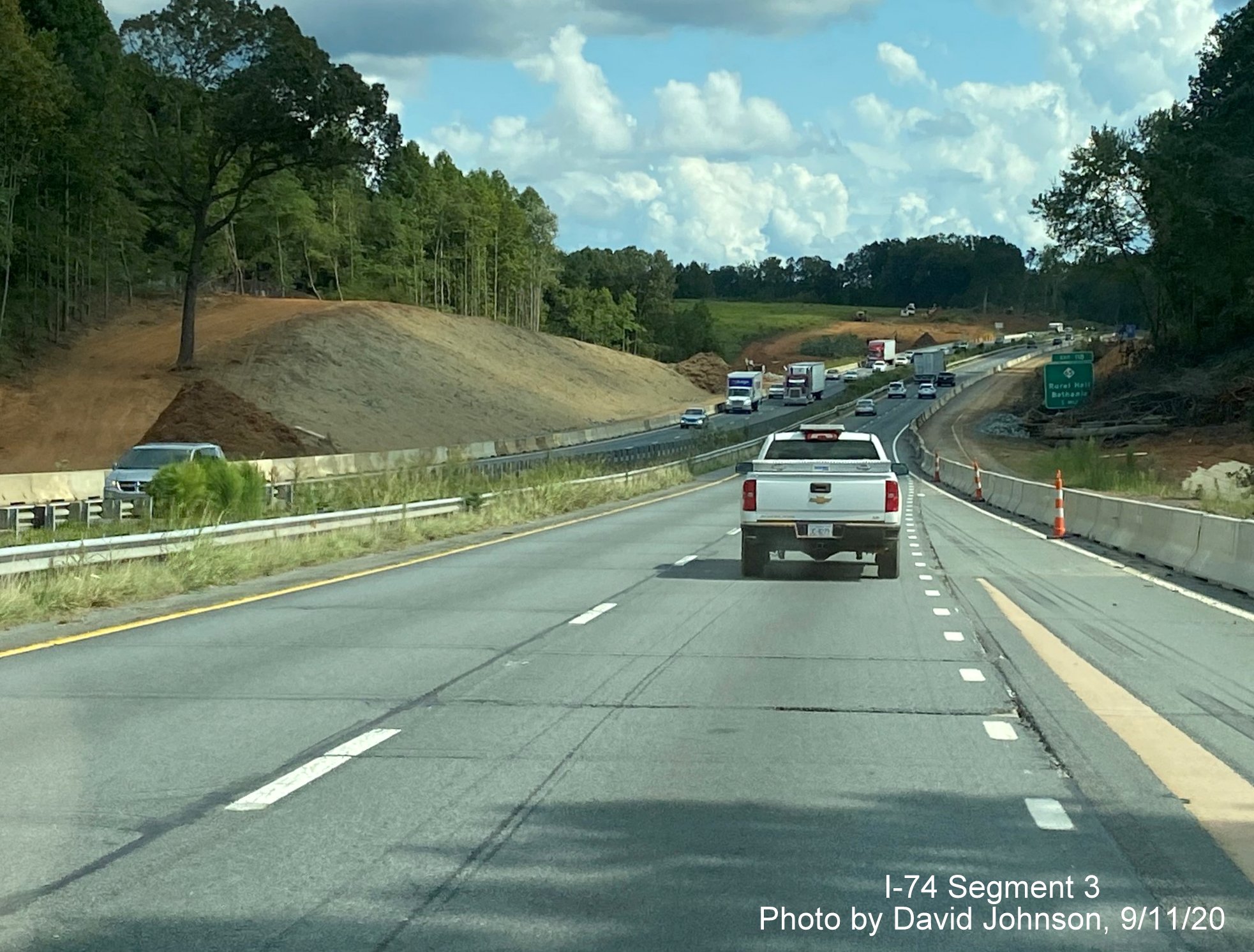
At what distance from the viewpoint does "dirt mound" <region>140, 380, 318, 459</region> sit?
55.8 meters

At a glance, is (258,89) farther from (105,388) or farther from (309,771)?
(309,771)

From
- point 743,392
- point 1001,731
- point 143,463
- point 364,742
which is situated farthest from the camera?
point 743,392

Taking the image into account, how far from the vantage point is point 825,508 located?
64.6 feet

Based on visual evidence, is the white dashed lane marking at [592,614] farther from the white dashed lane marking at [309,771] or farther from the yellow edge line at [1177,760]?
the white dashed lane marking at [309,771]

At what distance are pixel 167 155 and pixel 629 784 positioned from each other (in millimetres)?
67982

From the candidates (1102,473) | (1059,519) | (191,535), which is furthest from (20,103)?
(191,535)

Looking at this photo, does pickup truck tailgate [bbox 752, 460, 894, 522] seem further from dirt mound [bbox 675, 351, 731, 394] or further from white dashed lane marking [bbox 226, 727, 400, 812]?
dirt mound [bbox 675, 351, 731, 394]

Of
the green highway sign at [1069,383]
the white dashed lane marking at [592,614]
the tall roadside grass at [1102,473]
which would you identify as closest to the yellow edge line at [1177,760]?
the white dashed lane marking at [592,614]

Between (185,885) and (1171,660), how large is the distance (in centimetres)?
877

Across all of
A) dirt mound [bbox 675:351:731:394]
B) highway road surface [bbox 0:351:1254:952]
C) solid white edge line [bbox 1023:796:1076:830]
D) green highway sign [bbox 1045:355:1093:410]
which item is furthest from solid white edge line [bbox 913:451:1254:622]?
dirt mound [bbox 675:351:731:394]

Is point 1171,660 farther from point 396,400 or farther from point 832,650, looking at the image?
point 396,400

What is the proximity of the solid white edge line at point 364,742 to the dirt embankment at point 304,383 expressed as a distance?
161ft

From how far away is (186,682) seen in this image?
36.6 ft

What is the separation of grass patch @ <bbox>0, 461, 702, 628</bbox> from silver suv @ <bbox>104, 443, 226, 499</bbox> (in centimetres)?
557
